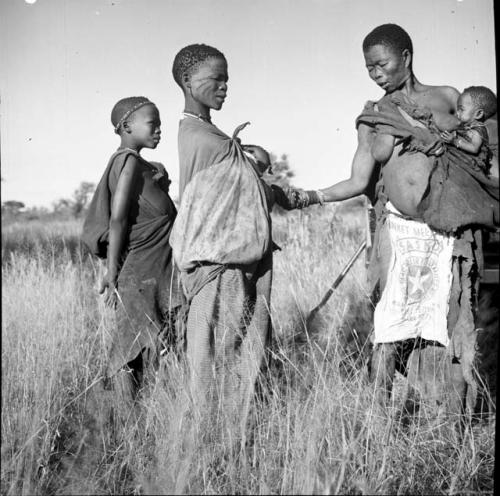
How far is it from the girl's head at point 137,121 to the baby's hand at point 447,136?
1451 millimetres

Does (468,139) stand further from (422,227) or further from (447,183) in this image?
(422,227)

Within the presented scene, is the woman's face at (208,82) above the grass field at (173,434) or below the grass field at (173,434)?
above

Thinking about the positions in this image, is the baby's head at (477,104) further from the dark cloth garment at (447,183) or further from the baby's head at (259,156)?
the baby's head at (259,156)

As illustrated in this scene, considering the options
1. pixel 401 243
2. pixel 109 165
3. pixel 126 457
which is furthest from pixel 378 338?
pixel 109 165

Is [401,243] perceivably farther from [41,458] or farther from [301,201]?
[41,458]

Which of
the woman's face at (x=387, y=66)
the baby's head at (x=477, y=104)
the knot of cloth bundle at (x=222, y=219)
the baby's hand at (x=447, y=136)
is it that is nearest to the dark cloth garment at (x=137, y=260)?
the knot of cloth bundle at (x=222, y=219)

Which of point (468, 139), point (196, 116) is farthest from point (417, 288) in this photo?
point (196, 116)

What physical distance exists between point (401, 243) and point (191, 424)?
141cm

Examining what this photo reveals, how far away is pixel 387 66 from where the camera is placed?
10.7 ft

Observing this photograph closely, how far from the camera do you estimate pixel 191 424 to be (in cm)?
275

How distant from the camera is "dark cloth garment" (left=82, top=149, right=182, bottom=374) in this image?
3.27 metres

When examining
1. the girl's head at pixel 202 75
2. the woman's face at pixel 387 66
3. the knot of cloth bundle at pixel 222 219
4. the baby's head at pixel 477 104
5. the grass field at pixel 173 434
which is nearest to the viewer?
the grass field at pixel 173 434

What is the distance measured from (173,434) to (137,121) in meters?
1.59

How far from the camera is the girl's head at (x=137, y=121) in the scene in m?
3.29
